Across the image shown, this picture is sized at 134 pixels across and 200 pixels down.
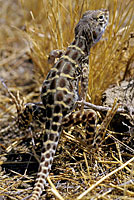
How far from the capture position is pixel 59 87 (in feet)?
9.39

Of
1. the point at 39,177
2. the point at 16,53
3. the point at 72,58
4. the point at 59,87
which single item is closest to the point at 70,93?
the point at 59,87

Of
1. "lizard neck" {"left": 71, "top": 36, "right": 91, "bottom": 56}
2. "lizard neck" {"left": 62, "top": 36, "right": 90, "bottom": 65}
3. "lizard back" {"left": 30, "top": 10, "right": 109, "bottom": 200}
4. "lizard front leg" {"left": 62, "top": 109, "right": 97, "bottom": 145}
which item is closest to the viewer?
"lizard back" {"left": 30, "top": 10, "right": 109, "bottom": 200}

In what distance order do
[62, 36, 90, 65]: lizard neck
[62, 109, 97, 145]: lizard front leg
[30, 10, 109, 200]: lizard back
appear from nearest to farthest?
[30, 10, 109, 200]: lizard back < [62, 109, 97, 145]: lizard front leg < [62, 36, 90, 65]: lizard neck

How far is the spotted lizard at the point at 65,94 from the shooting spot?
279 centimetres

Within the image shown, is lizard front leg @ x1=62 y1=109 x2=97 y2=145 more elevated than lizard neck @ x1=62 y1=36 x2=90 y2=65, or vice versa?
lizard neck @ x1=62 y1=36 x2=90 y2=65

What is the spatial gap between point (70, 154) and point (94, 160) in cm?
32

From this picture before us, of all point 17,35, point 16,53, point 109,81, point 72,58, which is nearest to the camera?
point 72,58

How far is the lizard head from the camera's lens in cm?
335

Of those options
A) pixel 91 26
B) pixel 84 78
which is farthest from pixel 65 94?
pixel 91 26

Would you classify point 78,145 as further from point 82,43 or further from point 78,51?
point 82,43

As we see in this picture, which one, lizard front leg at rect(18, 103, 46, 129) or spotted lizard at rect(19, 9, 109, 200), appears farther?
lizard front leg at rect(18, 103, 46, 129)

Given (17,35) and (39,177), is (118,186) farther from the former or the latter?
(17,35)

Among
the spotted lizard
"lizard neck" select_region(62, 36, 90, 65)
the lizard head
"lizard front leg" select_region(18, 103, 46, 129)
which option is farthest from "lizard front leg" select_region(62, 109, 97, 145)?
the lizard head

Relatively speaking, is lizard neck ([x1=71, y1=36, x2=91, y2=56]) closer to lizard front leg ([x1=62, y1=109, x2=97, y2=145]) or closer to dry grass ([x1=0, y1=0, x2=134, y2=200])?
dry grass ([x1=0, y1=0, x2=134, y2=200])
